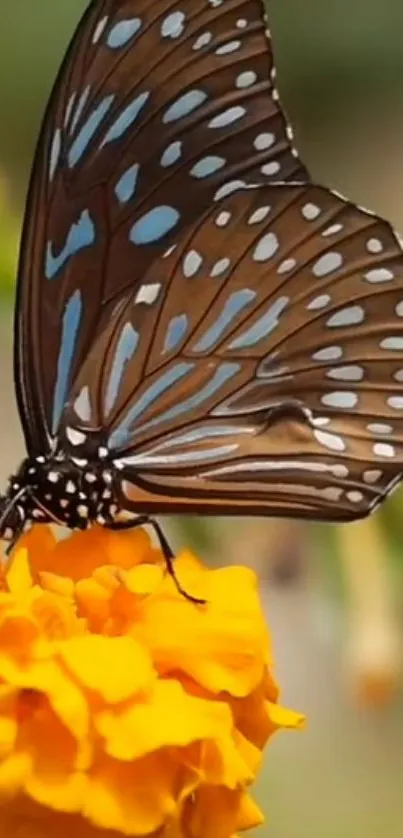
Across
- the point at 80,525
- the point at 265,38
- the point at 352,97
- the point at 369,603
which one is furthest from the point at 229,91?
the point at 352,97

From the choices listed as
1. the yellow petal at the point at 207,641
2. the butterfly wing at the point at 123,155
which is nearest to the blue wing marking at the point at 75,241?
the butterfly wing at the point at 123,155

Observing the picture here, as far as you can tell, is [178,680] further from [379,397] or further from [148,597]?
[379,397]

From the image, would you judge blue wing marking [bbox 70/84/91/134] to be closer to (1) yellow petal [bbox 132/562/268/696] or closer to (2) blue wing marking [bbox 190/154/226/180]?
(2) blue wing marking [bbox 190/154/226/180]

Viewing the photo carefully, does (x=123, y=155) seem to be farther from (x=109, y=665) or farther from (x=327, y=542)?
(x=327, y=542)

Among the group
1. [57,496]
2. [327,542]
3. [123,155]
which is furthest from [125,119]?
[327,542]

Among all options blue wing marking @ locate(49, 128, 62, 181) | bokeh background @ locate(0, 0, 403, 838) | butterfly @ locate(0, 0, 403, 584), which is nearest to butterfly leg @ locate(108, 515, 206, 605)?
butterfly @ locate(0, 0, 403, 584)
